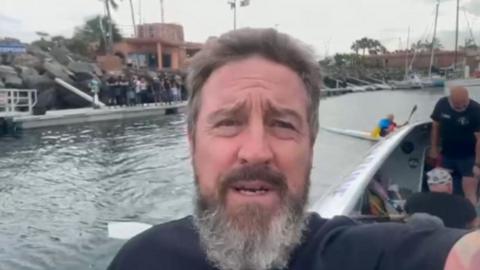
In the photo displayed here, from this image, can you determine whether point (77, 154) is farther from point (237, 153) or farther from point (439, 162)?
point (237, 153)

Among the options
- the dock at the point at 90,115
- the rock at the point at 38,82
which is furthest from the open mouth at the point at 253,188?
the rock at the point at 38,82

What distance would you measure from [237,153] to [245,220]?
7.5 inches

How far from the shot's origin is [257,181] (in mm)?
1586

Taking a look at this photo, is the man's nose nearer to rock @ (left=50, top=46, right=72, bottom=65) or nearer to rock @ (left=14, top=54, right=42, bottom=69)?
rock @ (left=14, top=54, right=42, bottom=69)

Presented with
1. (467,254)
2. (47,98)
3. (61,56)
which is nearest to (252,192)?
(467,254)

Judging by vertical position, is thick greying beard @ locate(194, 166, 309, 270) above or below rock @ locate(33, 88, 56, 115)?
above

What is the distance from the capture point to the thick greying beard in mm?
1592

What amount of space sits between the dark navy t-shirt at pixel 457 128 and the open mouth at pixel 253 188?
4.94 metres

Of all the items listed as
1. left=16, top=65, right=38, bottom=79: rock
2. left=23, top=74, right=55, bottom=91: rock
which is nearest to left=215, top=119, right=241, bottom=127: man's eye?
left=23, top=74, right=55, bottom=91: rock

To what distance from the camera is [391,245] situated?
147 cm

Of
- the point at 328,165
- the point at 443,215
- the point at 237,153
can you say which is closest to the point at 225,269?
the point at 237,153

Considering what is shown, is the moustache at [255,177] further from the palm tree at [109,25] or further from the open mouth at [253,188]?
the palm tree at [109,25]

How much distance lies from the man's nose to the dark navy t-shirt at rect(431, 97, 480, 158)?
490 cm

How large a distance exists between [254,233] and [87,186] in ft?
33.6
